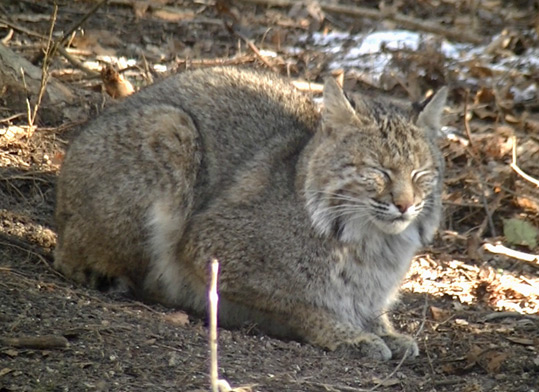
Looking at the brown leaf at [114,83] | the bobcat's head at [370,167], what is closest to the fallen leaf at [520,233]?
the bobcat's head at [370,167]

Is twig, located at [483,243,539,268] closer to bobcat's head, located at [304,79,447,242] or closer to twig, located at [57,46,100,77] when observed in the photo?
bobcat's head, located at [304,79,447,242]

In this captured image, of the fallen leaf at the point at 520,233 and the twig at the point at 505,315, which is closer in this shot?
the twig at the point at 505,315

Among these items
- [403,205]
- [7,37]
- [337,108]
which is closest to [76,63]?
[7,37]

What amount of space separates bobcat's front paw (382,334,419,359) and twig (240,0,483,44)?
5.26 metres

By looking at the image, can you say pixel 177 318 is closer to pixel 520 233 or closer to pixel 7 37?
pixel 520 233

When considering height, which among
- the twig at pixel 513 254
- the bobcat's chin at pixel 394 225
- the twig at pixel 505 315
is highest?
the bobcat's chin at pixel 394 225

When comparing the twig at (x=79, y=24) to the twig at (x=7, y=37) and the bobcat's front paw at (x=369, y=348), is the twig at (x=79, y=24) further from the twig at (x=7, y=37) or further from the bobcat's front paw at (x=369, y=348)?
the bobcat's front paw at (x=369, y=348)

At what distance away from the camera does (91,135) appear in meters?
5.67

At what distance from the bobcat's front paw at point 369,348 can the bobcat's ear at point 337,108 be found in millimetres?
1154

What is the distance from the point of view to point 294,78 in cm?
857

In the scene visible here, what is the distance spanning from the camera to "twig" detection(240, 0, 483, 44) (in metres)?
10.1

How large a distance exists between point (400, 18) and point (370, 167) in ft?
18.0

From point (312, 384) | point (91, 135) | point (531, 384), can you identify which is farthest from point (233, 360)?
point (91, 135)

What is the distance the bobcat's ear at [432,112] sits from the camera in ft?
17.7
